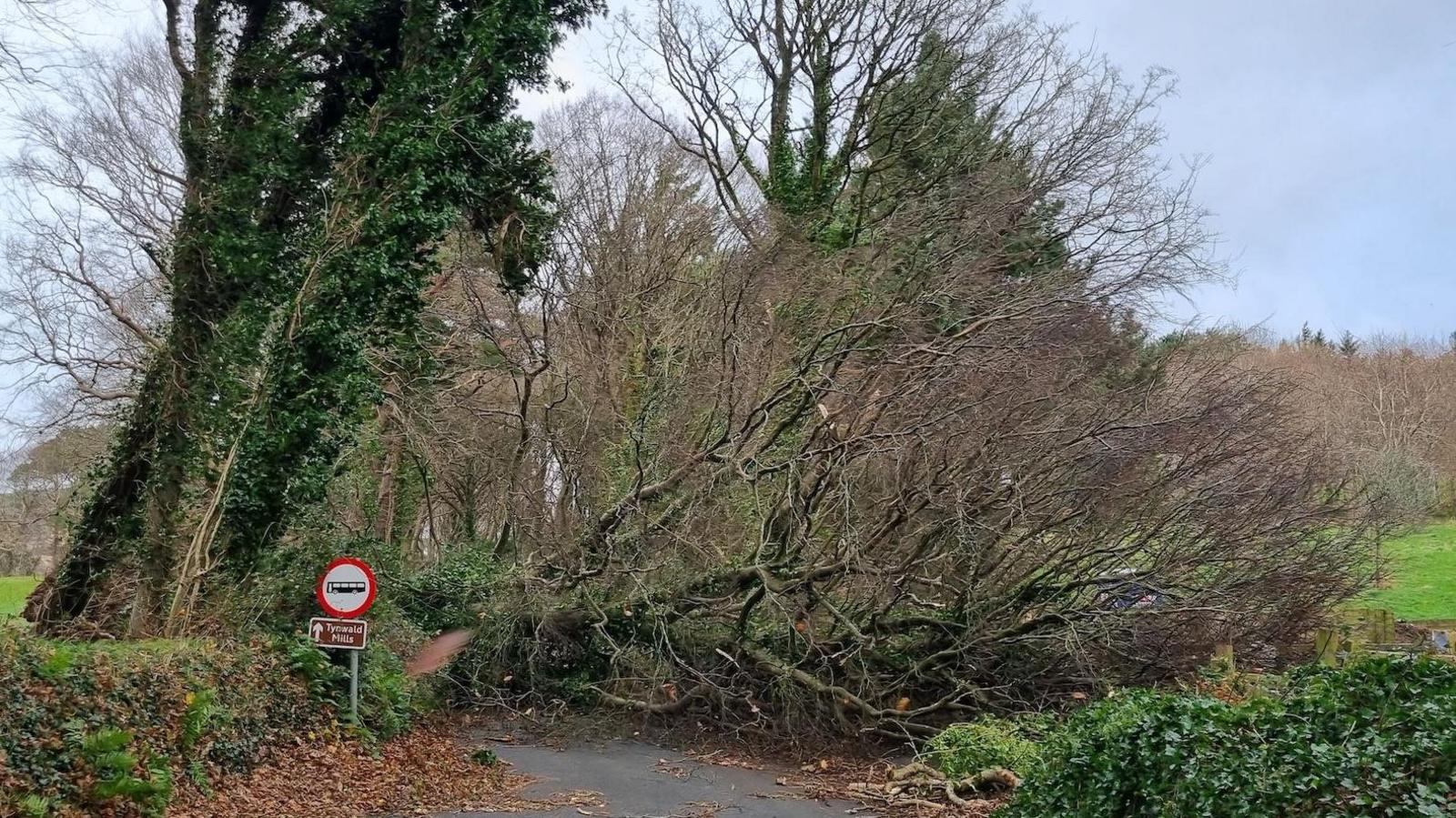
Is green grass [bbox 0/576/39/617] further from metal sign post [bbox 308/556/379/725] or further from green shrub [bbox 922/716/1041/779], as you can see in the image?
green shrub [bbox 922/716/1041/779]

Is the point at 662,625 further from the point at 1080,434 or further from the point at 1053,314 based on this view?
the point at 1053,314

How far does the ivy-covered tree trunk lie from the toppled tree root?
7.23 metres

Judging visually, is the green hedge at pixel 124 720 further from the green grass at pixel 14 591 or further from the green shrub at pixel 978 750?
the green grass at pixel 14 591

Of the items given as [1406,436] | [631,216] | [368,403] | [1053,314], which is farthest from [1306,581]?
[1406,436]

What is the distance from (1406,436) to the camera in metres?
32.5

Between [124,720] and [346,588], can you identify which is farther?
[346,588]

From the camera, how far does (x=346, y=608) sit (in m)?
10.5

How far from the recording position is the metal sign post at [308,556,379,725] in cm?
1031

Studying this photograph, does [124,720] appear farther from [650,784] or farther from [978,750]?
[978,750]

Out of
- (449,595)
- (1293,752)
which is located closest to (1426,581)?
(449,595)

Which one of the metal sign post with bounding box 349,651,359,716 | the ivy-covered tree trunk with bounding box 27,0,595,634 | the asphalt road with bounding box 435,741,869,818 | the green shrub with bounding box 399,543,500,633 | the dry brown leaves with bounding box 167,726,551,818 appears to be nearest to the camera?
the dry brown leaves with bounding box 167,726,551,818

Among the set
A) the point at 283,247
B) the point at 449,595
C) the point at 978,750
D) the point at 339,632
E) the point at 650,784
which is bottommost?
the point at 650,784

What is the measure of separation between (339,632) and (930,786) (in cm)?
633

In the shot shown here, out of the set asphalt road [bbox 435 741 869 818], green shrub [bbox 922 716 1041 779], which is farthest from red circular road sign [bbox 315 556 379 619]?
green shrub [bbox 922 716 1041 779]
